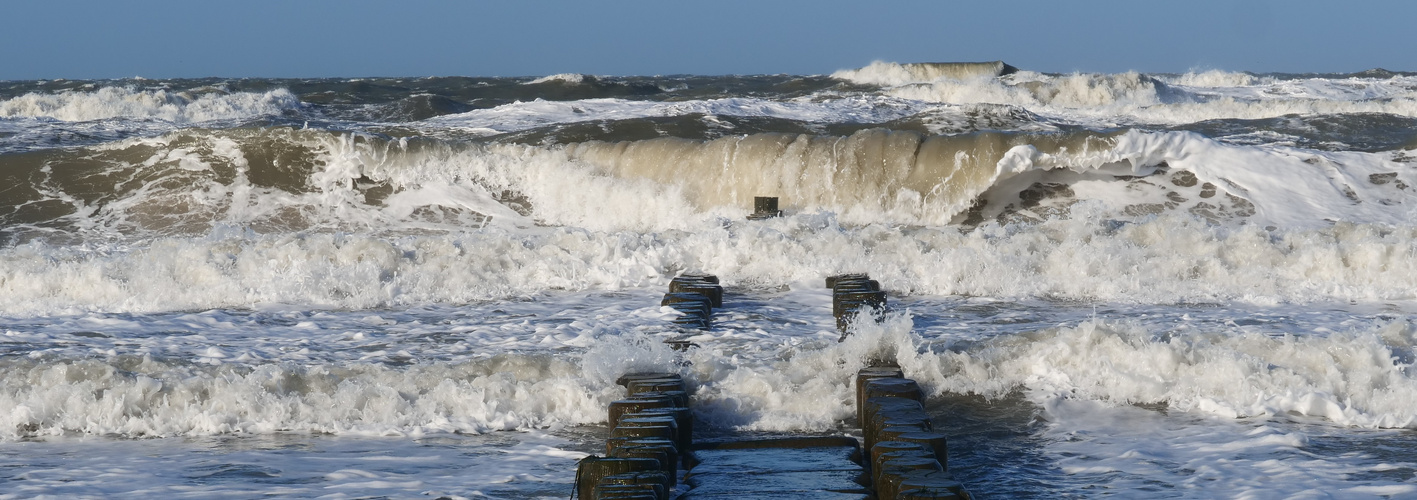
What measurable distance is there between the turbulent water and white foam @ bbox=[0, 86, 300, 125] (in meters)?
13.9

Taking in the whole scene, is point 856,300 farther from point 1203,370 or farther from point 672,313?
point 1203,370

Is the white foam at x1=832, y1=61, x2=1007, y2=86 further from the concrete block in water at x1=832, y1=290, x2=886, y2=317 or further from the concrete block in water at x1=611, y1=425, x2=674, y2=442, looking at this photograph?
the concrete block in water at x1=611, y1=425, x2=674, y2=442

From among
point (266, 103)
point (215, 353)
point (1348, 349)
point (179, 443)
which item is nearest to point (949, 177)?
point (1348, 349)

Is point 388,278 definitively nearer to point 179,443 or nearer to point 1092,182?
point 179,443

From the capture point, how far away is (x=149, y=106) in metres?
30.7

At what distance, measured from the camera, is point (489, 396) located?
600cm

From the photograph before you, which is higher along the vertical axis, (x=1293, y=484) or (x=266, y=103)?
(x=266, y=103)

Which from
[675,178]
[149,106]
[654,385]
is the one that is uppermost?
[149,106]

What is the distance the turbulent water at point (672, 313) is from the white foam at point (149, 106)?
13.9 meters

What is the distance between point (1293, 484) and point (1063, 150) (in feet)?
30.1

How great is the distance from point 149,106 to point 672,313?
86.8 ft

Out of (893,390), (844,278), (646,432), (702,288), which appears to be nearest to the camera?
(646,432)

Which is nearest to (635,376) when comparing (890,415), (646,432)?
(646,432)

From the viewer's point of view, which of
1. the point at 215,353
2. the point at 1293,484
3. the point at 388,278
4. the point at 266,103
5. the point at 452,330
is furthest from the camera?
the point at 266,103
